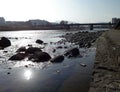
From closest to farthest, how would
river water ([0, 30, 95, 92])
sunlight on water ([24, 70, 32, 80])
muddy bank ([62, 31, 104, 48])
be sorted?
river water ([0, 30, 95, 92]) < sunlight on water ([24, 70, 32, 80]) < muddy bank ([62, 31, 104, 48])

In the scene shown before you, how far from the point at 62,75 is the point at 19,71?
12.1 feet

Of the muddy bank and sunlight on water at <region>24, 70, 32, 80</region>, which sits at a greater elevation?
sunlight on water at <region>24, 70, 32, 80</region>

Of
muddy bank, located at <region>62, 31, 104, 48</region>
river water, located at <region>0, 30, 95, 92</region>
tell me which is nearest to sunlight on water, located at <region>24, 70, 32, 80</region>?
river water, located at <region>0, 30, 95, 92</region>

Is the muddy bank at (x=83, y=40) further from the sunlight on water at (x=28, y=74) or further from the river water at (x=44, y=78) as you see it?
the sunlight on water at (x=28, y=74)

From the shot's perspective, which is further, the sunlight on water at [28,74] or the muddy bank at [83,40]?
the muddy bank at [83,40]

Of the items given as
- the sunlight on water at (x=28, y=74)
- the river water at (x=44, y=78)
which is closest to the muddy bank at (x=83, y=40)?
the river water at (x=44, y=78)

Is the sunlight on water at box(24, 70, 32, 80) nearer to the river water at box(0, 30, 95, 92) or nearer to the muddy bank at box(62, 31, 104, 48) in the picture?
the river water at box(0, 30, 95, 92)

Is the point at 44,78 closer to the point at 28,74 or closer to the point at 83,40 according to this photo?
the point at 28,74

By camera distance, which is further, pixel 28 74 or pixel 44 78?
pixel 28 74

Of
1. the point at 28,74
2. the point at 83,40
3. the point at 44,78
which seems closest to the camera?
the point at 44,78

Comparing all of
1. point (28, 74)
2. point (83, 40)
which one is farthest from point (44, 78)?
point (83, 40)

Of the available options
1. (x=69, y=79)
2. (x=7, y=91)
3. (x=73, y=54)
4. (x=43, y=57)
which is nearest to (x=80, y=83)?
(x=69, y=79)

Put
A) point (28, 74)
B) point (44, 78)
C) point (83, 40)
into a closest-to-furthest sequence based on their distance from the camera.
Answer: point (44, 78) → point (28, 74) → point (83, 40)

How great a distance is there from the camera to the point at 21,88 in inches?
461
